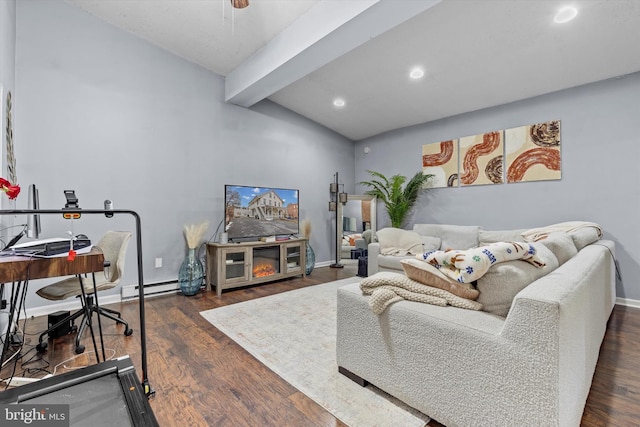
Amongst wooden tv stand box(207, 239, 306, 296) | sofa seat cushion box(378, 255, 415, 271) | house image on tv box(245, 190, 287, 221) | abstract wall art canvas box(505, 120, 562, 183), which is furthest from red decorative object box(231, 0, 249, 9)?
abstract wall art canvas box(505, 120, 562, 183)

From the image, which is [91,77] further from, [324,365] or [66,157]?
[324,365]

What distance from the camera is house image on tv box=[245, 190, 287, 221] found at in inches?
162

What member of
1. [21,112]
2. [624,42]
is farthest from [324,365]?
[624,42]

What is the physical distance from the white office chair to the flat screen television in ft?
4.48

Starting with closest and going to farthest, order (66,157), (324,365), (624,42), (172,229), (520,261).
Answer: (520,261) < (324,365) < (624,42) < (66,157) < (172,229)

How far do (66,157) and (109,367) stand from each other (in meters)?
2.61

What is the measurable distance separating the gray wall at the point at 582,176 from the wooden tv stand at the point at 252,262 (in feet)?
8.39

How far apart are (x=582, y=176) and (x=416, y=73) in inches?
Result: 90.5

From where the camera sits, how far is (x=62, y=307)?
290cm

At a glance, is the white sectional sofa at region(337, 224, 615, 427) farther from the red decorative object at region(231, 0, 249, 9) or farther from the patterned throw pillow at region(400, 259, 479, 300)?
the red decorative object at region(231, 0, 249, 9)

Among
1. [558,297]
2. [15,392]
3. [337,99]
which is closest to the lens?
[558,297]

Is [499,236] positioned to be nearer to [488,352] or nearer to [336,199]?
[336,199]

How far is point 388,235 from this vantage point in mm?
4066

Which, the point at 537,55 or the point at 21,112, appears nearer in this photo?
the point at 21,112
